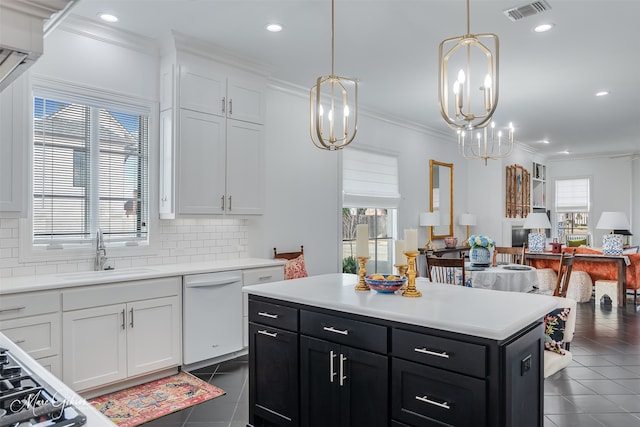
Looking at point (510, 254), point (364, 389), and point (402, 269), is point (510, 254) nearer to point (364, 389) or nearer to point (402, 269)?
point (402, 269)

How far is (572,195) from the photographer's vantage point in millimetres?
11570

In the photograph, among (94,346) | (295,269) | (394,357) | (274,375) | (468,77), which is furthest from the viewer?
(295,269)

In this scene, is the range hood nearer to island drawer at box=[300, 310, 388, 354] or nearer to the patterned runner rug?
island drawer at box=[300, 310, 388, 354]

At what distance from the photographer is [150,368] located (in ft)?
11.6

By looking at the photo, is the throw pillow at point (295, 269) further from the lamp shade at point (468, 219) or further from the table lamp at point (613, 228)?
the table lamp at point (613, 228)

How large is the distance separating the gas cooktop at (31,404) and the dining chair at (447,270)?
394 centimetres

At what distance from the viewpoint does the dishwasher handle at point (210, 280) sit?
12.5 feet

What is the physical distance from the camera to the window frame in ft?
11.1

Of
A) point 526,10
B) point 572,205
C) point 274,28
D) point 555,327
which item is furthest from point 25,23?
point 572,205

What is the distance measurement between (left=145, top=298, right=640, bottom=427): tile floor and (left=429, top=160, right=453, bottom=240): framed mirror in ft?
10.2

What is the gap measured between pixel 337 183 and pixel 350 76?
1.52m

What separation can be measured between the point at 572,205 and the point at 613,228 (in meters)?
4.33

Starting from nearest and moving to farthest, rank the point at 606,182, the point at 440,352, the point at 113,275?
1. the point at 440,352
2. the point at 113,275
3. the point at 606,182

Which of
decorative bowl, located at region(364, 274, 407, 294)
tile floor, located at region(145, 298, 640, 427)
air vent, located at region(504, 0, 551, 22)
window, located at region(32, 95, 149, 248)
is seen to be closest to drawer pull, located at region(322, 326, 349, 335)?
decorative bowl, located at region(364, 274, 407, 294)
